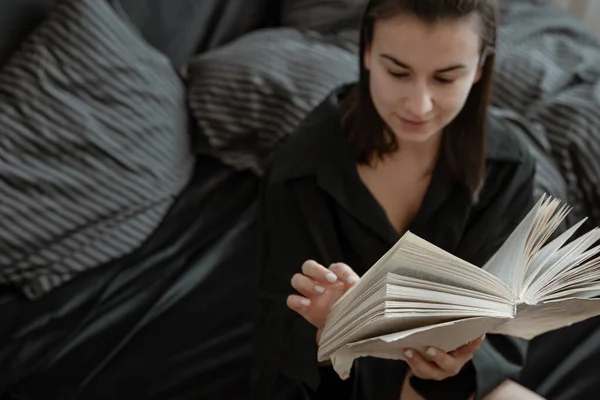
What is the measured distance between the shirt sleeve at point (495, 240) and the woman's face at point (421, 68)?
0.18 m

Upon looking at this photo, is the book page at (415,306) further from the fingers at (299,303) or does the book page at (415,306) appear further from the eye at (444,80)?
the eye at (444,80)

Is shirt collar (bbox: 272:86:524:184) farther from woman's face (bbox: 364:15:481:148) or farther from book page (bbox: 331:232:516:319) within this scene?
book page (bbox: 331:232:516:319)

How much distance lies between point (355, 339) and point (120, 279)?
28.5 inches

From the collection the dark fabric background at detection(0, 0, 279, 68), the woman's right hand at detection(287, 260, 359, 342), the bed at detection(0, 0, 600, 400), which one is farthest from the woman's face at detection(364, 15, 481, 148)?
the dark fabric background at detection(0, 0, 279, 68)

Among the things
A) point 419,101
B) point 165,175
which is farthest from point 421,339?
point 165,175

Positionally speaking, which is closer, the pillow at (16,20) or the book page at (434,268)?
the book page at (434,268)

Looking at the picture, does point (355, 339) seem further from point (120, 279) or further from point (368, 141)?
point (120, 279)

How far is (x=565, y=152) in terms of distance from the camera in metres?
1.39

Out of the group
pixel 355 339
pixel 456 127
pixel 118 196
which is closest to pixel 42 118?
pixel 118 196

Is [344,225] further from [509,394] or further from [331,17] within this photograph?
[331,17]

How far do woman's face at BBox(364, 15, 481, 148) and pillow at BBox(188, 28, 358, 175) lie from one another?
0.52 m

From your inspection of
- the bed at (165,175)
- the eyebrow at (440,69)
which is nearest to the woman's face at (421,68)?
the eyebrow at (440,69)

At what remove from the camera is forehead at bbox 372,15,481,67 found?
2.86 feet

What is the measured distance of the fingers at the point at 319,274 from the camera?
78 cm
